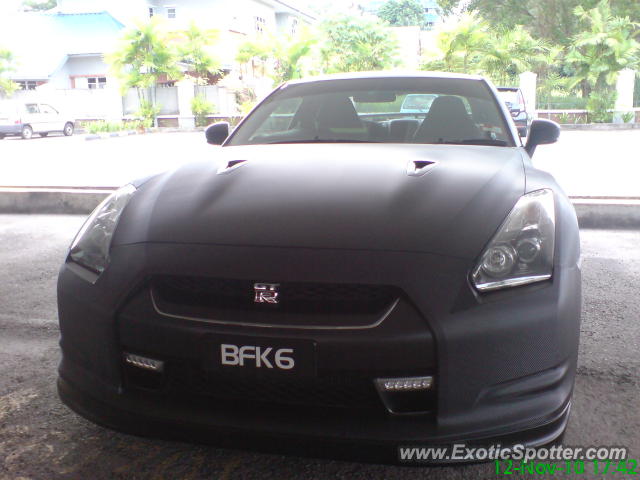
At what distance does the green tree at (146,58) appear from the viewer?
80.8 feet

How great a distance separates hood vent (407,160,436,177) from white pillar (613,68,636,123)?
2230 centimetres

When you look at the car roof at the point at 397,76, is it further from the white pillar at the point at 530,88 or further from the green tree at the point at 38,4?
the green tree at the point at 38,4

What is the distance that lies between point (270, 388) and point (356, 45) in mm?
32027

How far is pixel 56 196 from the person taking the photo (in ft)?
22.0

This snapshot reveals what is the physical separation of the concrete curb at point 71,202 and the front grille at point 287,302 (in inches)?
183

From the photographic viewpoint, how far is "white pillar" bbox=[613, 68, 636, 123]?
22.0 m

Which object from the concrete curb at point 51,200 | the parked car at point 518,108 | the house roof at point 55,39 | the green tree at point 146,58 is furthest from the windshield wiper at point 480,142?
the house roof at point 55,39

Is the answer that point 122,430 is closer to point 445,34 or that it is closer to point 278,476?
point 278,476

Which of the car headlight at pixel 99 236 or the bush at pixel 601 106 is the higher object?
the car headlight at pixel 99 236

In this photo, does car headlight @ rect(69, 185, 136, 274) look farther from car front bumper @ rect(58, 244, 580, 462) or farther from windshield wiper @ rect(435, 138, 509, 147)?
windshield wiper @ rect(435, 138, 509, 147)

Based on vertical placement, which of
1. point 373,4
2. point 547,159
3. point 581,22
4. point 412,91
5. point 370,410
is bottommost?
point 547,159

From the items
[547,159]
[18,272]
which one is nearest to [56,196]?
[18,272]

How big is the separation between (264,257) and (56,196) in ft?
18.7

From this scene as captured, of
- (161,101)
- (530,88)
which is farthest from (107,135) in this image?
(530,88)
